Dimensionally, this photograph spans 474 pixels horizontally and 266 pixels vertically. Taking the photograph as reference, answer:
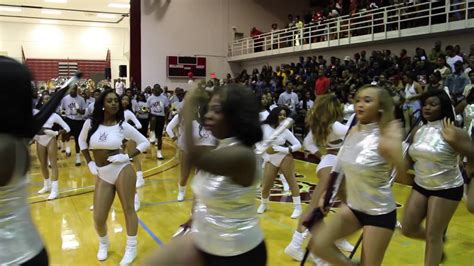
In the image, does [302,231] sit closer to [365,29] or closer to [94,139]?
[94,139]

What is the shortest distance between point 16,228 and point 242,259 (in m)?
1.00

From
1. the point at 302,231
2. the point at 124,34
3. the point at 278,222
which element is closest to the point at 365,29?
the point at 278,222

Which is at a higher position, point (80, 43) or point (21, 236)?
point (80, 43)

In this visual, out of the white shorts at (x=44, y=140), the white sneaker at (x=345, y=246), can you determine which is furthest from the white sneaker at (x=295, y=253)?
the white shorts at (x=44, y=140)

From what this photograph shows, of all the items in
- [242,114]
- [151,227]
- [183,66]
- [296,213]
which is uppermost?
[183,66]

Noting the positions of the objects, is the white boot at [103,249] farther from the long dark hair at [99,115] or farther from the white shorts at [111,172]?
the long dark hair at [99,115]

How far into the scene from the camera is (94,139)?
183 inches

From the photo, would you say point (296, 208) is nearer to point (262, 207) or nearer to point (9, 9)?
point (262, 207)

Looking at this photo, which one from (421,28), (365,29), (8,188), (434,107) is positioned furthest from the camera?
(365,29)

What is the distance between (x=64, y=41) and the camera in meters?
30.0

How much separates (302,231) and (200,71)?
1858cm

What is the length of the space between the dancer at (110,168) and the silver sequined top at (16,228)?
8.82ft

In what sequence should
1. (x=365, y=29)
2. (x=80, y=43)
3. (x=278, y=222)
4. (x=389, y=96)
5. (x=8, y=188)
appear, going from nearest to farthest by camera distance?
(x=8, y=188), (x=389, y=96), (x=278, y=222), (x=365, y=29), (x=80, y=43)

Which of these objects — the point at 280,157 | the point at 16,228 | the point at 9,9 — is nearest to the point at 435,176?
the point at 280,157
